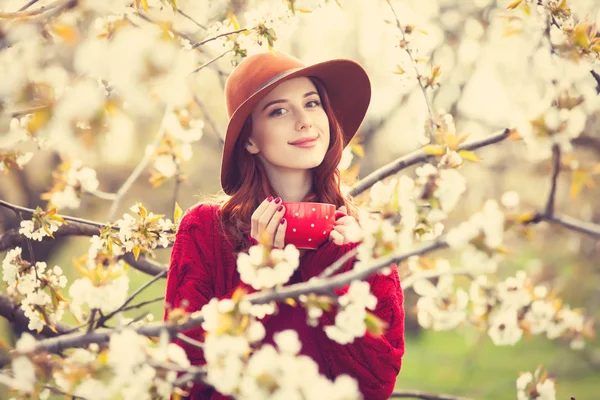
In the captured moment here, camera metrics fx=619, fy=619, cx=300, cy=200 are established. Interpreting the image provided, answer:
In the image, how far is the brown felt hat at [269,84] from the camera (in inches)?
67.9

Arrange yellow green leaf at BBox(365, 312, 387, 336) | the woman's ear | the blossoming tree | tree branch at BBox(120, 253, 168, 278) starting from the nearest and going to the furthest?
the blossoming tree < yellow green leaf at BBox(365, 312, 387, 336) < the woman's ear < tree branch at BBox(120, 253, 168, 278)

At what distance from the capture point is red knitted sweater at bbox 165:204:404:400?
153cm

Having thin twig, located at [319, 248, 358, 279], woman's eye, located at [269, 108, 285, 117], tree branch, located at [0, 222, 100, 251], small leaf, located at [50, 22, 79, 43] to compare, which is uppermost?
small leaf, located at [50, 22, 79, 43]

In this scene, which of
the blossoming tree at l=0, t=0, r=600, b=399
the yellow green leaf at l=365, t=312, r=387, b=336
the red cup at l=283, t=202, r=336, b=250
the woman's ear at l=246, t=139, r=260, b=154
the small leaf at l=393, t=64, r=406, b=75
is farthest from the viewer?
the small leaf at l=393, t=64, r=406, b=75

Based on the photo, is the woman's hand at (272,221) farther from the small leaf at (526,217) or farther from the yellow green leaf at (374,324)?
the small leaf at (526,217)

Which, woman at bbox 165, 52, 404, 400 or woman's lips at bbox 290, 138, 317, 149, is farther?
woman's lips at bbox 290, 138, 317, 149

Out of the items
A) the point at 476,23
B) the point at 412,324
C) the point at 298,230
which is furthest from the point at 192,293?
the point at 412,324

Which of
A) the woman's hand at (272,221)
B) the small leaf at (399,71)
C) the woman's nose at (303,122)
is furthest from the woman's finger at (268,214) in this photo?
the small leaf at (399,71)

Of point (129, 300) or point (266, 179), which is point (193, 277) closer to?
point (129, 300)

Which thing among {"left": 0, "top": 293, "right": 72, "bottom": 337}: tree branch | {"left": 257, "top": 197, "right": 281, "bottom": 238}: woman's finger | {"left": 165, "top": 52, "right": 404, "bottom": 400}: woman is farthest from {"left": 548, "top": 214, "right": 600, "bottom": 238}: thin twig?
{"left": 0, "top": 293, "right": 72, "bottom": 337}: tree branch

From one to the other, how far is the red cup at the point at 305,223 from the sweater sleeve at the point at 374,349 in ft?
0.34

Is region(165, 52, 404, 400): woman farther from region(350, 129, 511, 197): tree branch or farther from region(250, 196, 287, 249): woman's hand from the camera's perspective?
region(350, 129, 511, 197): tree branch

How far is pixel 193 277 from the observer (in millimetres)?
1594

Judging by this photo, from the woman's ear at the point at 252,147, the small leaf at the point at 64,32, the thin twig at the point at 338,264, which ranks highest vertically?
the small leaf at the point at 64,32
